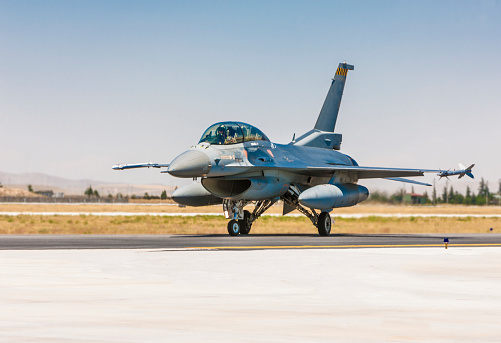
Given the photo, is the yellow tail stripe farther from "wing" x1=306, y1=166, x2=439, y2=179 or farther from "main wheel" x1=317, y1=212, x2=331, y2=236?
"main wheel" x1=317, y1=212, x2=331, y2=236

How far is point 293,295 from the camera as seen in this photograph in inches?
450

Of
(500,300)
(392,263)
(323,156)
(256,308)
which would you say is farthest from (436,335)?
(323,156)

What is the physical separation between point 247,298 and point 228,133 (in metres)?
18.1

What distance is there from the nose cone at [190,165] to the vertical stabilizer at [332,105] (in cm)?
1216

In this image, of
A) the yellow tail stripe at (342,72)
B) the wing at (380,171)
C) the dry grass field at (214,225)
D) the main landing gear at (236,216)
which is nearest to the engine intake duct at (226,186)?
the main landing gear at (236,216)

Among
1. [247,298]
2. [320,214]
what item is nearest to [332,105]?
[320,214]

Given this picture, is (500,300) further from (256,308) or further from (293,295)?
(256,308)

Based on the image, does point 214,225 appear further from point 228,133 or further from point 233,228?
point 228,133

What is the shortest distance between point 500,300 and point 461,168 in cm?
2255

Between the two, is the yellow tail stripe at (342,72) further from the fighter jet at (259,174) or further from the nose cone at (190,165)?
the nose cone at (190,165)

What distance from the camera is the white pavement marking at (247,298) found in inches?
318

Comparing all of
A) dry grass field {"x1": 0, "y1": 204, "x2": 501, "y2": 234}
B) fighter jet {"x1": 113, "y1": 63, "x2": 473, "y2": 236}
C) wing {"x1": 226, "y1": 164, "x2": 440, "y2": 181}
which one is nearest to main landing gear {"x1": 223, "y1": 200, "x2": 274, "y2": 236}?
fighter jet {"x1": 113, "y1": 63, "x2": 473, "y2": 236}

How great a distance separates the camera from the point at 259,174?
30.3 m

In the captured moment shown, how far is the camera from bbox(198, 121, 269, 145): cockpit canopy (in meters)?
28.5
